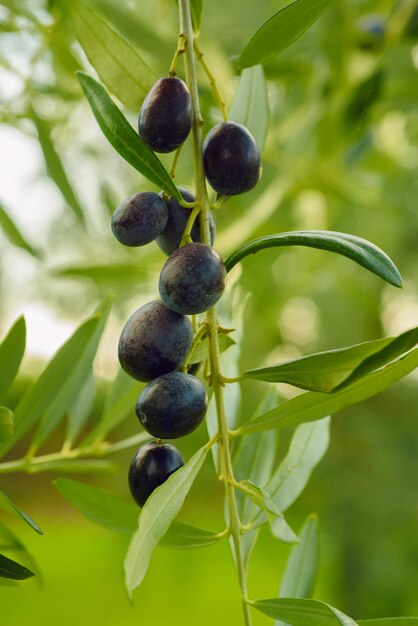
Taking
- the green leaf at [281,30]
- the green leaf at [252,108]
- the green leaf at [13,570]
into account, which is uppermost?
the green leaf at [252,108]

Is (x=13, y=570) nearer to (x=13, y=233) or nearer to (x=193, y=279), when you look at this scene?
Answer: (x=193, y=279)

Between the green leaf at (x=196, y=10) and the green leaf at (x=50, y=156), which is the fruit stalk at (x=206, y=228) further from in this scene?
the green leaf at (x=50, y=156)

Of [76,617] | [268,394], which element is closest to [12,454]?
[76,617]

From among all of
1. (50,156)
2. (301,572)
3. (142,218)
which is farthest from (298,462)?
(50,156)

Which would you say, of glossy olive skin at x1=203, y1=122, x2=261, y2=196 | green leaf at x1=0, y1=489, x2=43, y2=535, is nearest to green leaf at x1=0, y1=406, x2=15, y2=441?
green leaf at x1=0, y1=489, x2=43, y2=535

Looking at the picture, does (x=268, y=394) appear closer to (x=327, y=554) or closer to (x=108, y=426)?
(x=108, y=426)

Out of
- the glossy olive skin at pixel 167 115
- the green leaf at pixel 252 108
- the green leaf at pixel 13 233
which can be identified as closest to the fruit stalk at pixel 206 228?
the glossy olive skin at pixel 167 115
